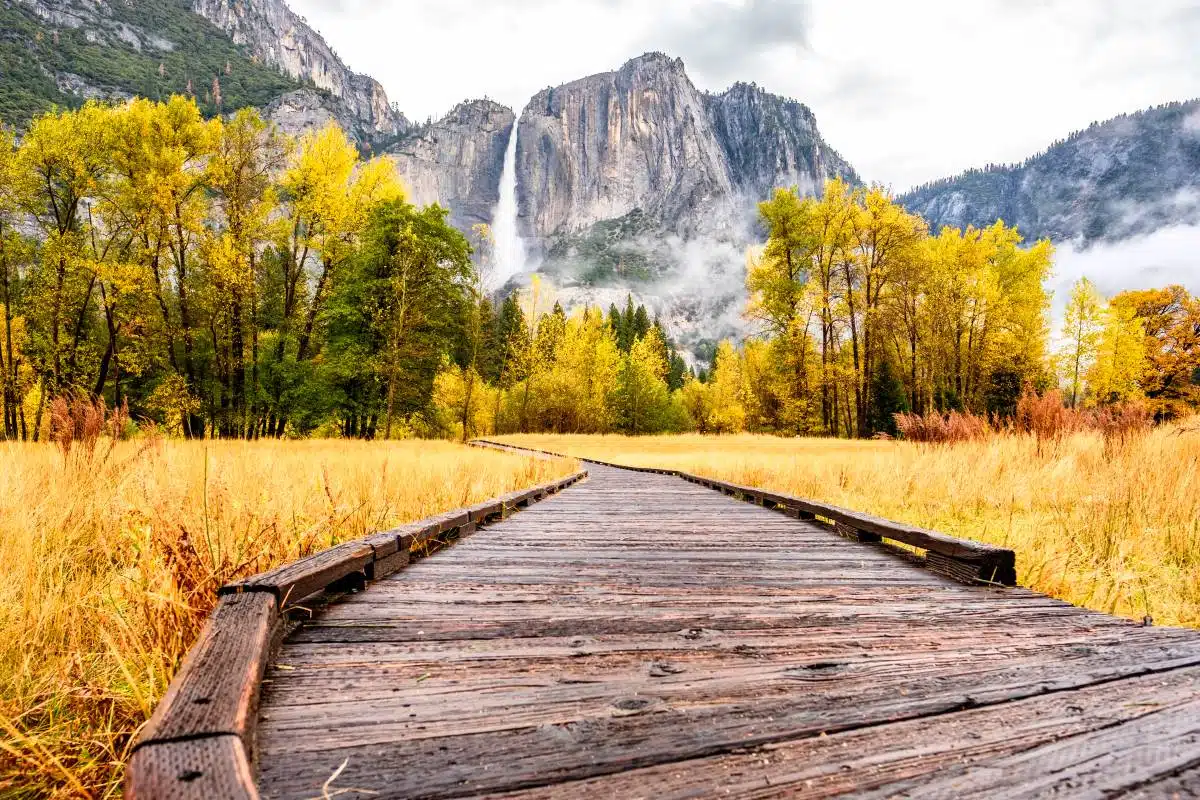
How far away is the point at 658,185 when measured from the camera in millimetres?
183500

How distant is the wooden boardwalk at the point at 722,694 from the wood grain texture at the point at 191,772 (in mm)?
243

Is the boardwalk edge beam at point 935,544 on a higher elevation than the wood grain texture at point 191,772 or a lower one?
lower

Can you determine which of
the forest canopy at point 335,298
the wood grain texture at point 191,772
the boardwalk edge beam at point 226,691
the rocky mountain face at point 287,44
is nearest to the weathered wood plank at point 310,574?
the boardwalk edge beam at point 226,691

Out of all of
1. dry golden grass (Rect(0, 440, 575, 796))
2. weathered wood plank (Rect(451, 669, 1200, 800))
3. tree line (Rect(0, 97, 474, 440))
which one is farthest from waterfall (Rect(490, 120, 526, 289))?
weathered wood plank (Rect(451, 669, 1200, 800))

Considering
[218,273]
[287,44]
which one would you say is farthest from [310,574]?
[287,44]

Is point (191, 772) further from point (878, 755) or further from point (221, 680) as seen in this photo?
point (878, 755)

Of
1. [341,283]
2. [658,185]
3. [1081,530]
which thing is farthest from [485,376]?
[658,185]

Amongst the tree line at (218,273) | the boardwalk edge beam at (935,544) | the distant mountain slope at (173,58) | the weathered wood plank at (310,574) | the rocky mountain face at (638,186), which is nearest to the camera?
the weathered wood plank at (310,574)

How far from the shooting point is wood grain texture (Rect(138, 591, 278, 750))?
1.20m

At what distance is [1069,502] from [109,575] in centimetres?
761

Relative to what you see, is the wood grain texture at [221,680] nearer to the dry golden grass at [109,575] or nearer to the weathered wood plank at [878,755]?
the dry golden grass at [109,575]

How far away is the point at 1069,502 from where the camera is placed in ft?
17.3

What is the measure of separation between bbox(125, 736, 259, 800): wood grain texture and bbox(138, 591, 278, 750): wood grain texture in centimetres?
5

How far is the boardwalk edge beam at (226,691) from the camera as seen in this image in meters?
1.03
